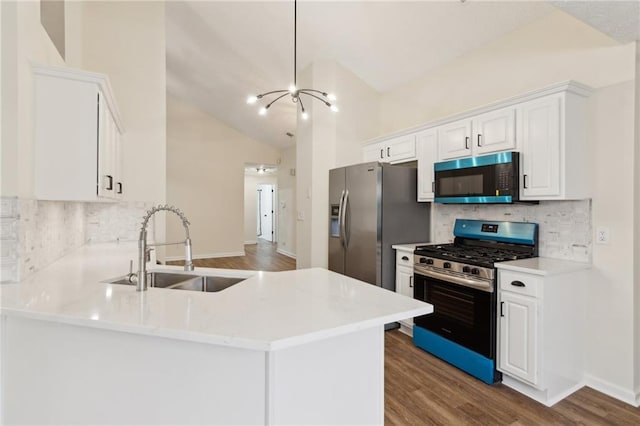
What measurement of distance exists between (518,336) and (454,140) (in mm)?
1746

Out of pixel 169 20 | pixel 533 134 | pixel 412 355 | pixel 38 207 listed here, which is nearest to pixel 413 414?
pixel 412 355

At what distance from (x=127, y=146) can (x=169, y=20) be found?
7.19 feet

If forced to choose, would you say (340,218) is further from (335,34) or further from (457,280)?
(335,34)

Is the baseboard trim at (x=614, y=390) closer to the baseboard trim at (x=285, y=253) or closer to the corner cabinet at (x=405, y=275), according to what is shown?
the corner cabinet at (x=405, y=275)

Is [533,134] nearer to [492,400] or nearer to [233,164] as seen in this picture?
[492,400]

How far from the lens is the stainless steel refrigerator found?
3.46 m

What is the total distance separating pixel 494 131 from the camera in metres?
2.73

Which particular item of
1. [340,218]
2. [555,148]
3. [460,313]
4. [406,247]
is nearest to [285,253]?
[340,218]

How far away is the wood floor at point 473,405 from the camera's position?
6.66ft

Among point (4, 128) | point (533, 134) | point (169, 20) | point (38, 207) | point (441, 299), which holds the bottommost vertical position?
point (441, 299)

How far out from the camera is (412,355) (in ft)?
9.59

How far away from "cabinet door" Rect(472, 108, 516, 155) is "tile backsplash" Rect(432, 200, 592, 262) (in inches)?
22.0

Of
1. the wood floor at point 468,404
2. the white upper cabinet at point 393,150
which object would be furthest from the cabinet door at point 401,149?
the wood floor at point 468,404

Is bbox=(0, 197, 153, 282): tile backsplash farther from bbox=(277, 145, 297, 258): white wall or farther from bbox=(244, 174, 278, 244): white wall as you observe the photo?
bbox=(244, 174, 278, 244): white wall
